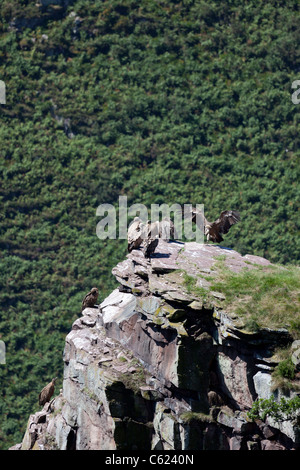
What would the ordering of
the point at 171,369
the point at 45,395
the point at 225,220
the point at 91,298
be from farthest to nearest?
the point at 45,395 < the point at 91,298 < the point at 225,220 < the point at 171,369

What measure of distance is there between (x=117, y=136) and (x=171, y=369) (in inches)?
2420

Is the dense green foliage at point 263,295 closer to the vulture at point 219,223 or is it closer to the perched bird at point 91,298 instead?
the vulture at point 219,223

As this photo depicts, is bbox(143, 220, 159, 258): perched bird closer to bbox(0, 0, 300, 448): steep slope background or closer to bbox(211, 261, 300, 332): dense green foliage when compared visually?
bbox(211, 261, 300, 332): dense green foliage

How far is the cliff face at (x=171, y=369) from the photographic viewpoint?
3384 centimetres

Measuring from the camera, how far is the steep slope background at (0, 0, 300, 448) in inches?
3243

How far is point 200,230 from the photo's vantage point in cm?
4266

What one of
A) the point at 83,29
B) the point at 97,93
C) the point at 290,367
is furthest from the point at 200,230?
the point at 83,29

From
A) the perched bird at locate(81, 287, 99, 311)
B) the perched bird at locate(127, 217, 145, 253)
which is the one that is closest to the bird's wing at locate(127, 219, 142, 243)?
the perched bird at locate(127, 217, 145, 253)

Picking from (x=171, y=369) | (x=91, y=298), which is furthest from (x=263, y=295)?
(x=91, y=298)

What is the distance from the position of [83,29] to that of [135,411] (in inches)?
2848

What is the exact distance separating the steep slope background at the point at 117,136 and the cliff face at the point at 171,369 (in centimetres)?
3799

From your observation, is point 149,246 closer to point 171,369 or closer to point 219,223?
point 219,223

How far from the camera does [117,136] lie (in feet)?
311

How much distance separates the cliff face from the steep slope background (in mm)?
37986
